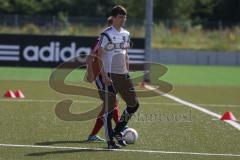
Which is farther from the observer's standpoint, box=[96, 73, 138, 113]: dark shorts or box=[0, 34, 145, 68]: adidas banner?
box=[0, 34, 145, 68]: adidas banner

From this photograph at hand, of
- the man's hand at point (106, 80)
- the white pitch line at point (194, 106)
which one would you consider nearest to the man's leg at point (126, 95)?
the man's hand at point (106, 80)

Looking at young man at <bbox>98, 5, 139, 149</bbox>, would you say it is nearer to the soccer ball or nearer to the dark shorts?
the dark shorts

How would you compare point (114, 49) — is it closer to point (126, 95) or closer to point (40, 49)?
point (126, 95)

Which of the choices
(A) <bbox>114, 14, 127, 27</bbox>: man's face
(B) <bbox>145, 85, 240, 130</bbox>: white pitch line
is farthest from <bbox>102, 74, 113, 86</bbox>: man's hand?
(B) <bbox>145, 85, 240, 130</bbox>: white pitch line

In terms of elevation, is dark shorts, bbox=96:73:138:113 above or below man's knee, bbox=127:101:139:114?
above

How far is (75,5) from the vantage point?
6594cm

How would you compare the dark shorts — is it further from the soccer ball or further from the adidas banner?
the adidas banner

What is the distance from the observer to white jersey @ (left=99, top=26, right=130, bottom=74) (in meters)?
10.0

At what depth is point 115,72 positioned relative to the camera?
402 inches

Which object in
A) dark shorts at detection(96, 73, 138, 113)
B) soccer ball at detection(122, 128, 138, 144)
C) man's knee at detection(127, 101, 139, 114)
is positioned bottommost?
soccer ball at detection(122, 128, 138, 144)

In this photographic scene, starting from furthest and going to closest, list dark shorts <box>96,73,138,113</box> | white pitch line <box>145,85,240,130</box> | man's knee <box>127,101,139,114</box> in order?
white pitch line <box>145,85,240,130</box>, man's knee <box>127,101,139,114</box>, dark shorts <box>96,73,138,113</box>

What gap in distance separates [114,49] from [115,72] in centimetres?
35

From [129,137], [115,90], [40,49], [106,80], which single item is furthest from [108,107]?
[40,49]

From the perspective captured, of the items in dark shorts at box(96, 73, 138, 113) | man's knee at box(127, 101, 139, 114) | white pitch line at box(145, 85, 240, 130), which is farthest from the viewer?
white pitch line at box(145, 85, 240, 130)
